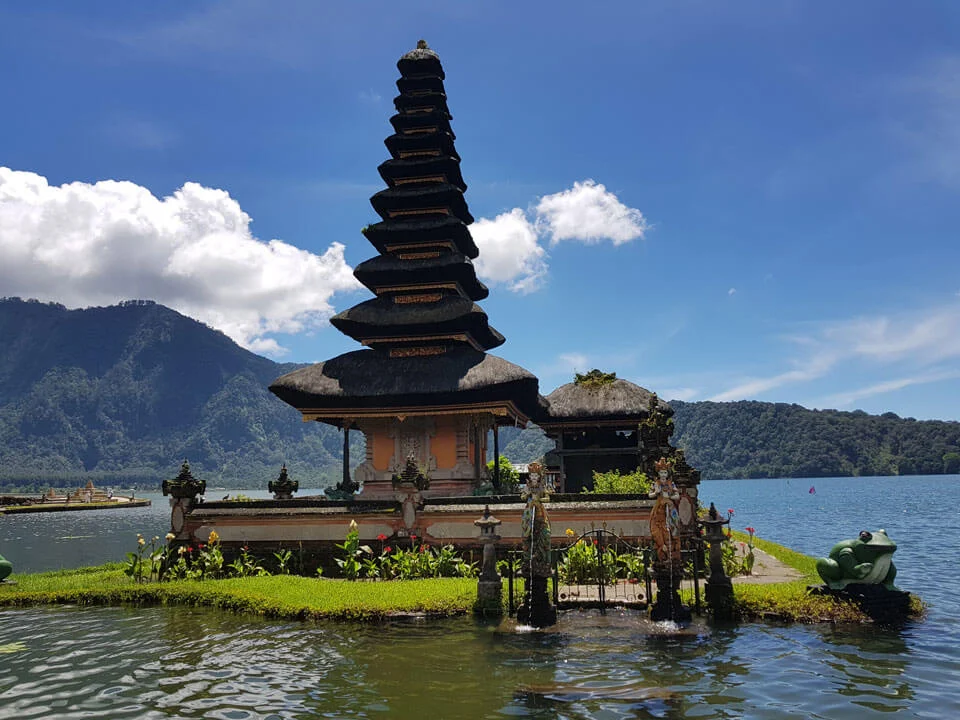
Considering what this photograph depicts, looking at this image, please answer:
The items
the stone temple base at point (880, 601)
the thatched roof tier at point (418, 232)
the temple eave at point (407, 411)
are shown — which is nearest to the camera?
the stone temple base at point (880, 601)

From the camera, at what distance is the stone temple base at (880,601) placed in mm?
13180

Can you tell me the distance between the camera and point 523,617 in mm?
13203

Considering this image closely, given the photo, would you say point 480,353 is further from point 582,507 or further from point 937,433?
point 937,433

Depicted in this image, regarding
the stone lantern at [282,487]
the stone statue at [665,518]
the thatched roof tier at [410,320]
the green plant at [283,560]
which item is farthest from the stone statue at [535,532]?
Answer: the stone lantern at [282,487]

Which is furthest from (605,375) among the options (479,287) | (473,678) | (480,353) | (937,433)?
(937,433)

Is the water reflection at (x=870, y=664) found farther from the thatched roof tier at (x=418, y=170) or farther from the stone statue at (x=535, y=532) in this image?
the thatched roof tier at (x=418, y=170)

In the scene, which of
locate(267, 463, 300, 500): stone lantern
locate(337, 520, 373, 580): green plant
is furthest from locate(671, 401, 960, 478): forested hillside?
locate(337, 520, 373, 580): green plant

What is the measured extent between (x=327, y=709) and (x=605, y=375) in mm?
30165

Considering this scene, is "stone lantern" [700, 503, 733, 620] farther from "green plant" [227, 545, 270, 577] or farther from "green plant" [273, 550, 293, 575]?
"green plant" [227, 545, 270, 577]

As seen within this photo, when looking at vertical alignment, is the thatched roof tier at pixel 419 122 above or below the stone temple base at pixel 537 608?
above

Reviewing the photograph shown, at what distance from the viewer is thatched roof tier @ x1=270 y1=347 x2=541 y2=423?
1005 inches

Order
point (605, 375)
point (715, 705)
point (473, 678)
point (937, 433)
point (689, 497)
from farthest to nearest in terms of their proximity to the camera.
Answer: point (937, 433) < point (605, 375) < point (689, 497) < point (473, 678) < point (715, 705)

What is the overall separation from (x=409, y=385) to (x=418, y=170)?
10885 mm

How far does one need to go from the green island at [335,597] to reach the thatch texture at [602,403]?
14.9 m
